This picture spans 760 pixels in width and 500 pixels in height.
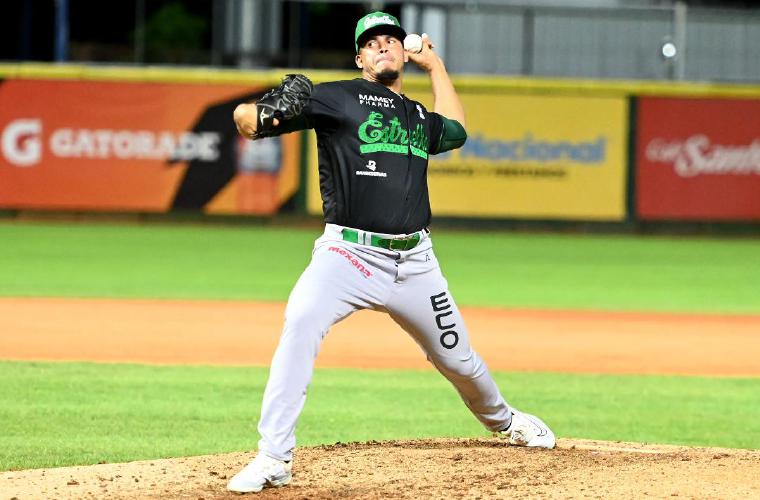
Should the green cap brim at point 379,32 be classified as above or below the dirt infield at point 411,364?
above

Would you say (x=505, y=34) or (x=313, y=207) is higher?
(x=505, y=34)

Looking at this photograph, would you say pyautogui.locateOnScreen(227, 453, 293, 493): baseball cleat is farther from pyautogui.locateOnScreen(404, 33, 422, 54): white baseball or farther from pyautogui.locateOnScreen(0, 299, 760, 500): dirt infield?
pyautogui.locateOnScreen(404, 33, 422, 54): white baseball

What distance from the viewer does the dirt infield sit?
5.64 metres

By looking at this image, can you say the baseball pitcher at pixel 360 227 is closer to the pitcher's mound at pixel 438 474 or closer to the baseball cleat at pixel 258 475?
the baseball cleat at pixel 258 475

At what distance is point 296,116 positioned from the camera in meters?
5.47

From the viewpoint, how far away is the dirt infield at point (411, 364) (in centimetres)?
564

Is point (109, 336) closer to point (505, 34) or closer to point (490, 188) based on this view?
point (490, 188)

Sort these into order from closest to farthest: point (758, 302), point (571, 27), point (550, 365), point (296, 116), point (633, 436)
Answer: point (296, 116), point (633, 436), point (550, 365), point (758, 302), point (571, 27)

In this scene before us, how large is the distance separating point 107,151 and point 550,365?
1264 cm

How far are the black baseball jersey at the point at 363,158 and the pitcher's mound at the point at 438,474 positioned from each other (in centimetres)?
106

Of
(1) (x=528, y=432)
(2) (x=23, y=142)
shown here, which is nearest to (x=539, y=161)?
(2) (x=23, y=142)

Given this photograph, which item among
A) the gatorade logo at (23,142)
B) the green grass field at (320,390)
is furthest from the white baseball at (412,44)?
the gatorade logo at (23,142)

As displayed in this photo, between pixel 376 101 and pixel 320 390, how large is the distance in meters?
3.64

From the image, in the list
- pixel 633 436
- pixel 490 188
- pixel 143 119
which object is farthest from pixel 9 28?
pixel 633 436
